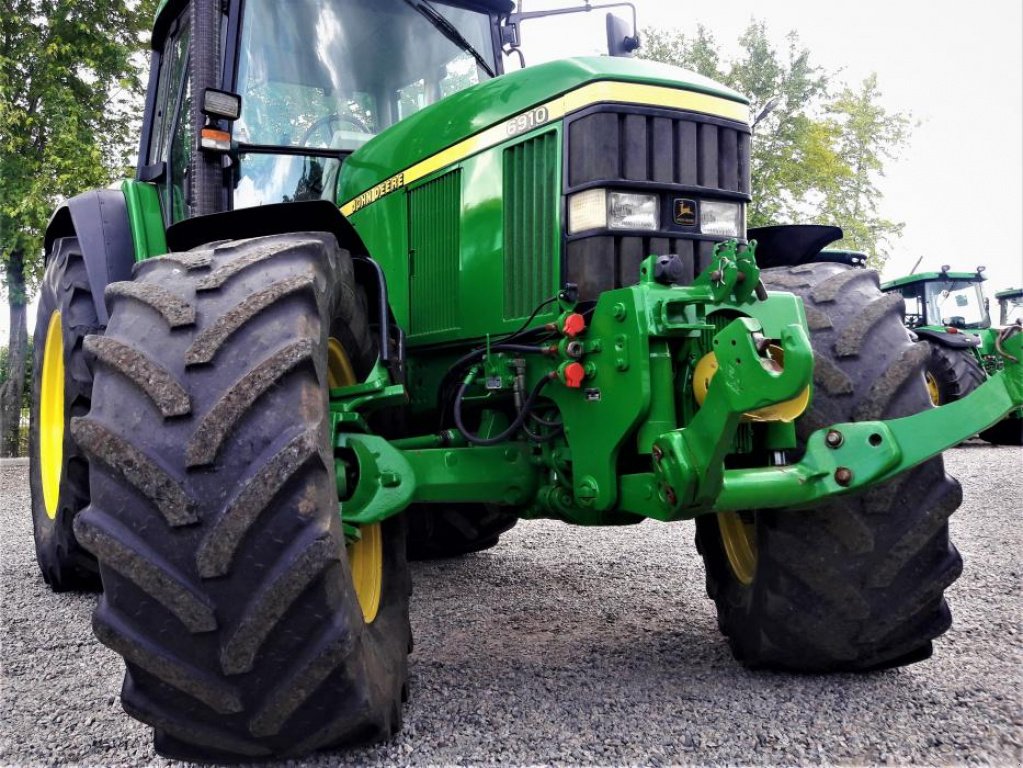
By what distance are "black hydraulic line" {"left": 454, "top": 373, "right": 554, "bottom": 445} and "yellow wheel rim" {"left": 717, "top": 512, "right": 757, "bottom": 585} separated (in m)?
0.83

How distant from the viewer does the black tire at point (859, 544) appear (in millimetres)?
2734

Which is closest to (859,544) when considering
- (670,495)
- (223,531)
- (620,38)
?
(670,495)

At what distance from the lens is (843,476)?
240cm

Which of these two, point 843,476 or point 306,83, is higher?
point 306,83

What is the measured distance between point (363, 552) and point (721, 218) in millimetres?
1484

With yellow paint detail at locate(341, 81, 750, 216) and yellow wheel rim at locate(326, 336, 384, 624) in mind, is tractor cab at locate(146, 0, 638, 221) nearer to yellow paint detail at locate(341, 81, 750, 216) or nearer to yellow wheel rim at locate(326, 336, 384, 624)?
yellow paint detail at locate(341, 81, 750, 216)

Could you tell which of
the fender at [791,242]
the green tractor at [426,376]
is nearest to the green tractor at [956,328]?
the fender at [791,242]

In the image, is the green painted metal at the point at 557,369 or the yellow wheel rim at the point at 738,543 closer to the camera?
the green painted metal at the point at 557,369

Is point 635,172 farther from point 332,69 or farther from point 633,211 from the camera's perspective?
point 332,69

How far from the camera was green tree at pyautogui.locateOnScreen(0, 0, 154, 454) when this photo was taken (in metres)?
10.8

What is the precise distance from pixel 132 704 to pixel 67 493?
2.14 metres

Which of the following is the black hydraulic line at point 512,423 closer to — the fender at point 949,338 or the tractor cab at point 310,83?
the tractor cab at point 310,83

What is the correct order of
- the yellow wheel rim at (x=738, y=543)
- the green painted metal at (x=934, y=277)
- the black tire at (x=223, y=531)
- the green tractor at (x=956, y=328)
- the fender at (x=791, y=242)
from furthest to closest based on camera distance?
the green painted metal at (x=934, y=277) → the green tractor at (x=956, y=328) → the fender at (x=791, y=242) → the yellow wheel rim at (x=738, y=543) → the black tire at (x=223, y=531)

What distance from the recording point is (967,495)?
24.5ft
